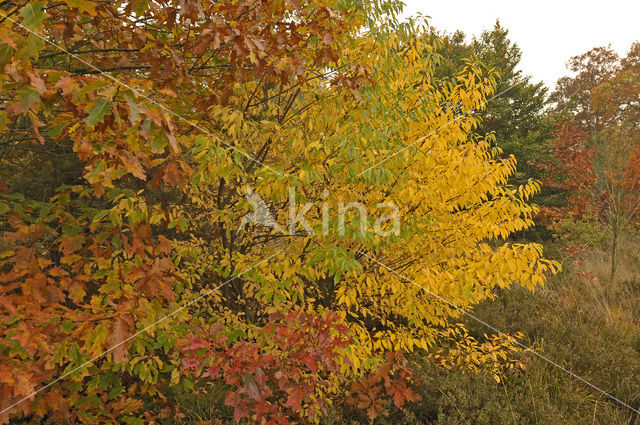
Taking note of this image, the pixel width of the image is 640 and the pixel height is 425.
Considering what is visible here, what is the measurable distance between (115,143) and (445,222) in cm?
310

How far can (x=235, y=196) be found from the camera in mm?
4383

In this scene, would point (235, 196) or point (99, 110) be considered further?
point (235, 196)

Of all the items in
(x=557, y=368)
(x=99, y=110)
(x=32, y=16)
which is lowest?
(x=557, y=368)

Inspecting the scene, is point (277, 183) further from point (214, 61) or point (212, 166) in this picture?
point (214, 61)

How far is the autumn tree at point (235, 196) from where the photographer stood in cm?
238

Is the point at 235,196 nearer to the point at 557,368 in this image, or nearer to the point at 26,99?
the point at 26,99

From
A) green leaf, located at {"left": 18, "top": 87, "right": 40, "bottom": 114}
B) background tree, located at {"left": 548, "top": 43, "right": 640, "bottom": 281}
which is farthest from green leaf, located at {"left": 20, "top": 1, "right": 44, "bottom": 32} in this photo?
background tree, located at {"left": 548, "top": 43, "right": 640, "bottom": 281}

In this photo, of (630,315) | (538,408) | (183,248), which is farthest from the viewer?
(630,315)

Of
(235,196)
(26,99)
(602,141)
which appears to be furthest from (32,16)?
(602,141)

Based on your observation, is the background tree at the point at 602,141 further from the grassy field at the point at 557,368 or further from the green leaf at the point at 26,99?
the green leaf at the point at 26,99

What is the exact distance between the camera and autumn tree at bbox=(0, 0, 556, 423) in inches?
93.7

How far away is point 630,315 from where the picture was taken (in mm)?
6648

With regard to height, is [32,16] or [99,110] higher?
[32,16]

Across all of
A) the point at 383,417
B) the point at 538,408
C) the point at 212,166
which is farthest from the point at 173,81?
the point at 538,408
